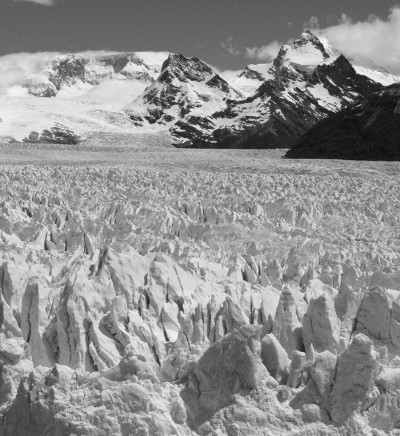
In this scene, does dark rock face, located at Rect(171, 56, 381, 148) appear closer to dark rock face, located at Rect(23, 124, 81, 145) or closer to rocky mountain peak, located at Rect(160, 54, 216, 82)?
dark rock face, located at Rect(23, 124, 81, 145)

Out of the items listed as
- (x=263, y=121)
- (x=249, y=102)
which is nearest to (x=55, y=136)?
(x=263, y=121)

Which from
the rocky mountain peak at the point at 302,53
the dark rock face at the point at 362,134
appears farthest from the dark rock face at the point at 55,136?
the rocky mountain peak at the point at 302,53

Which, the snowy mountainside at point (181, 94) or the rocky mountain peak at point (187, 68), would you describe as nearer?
the snowy mountainside at point (181, 94)

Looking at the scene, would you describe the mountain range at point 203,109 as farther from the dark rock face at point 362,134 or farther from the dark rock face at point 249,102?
the dark rock face at point 362,134

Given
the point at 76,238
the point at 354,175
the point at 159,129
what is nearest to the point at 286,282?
the point at 76,238

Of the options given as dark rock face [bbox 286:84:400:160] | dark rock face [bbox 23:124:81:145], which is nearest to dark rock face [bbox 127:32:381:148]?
dark rock face [bbox 23:124:81:145]

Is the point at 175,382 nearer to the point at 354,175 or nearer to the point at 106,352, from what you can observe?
the point at 106,352

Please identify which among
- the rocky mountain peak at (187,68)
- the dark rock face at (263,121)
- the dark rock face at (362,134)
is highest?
the rocky mountain peak at (187,68)

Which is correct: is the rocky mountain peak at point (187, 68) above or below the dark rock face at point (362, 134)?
above

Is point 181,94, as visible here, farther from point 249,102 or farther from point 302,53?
point 302,53
